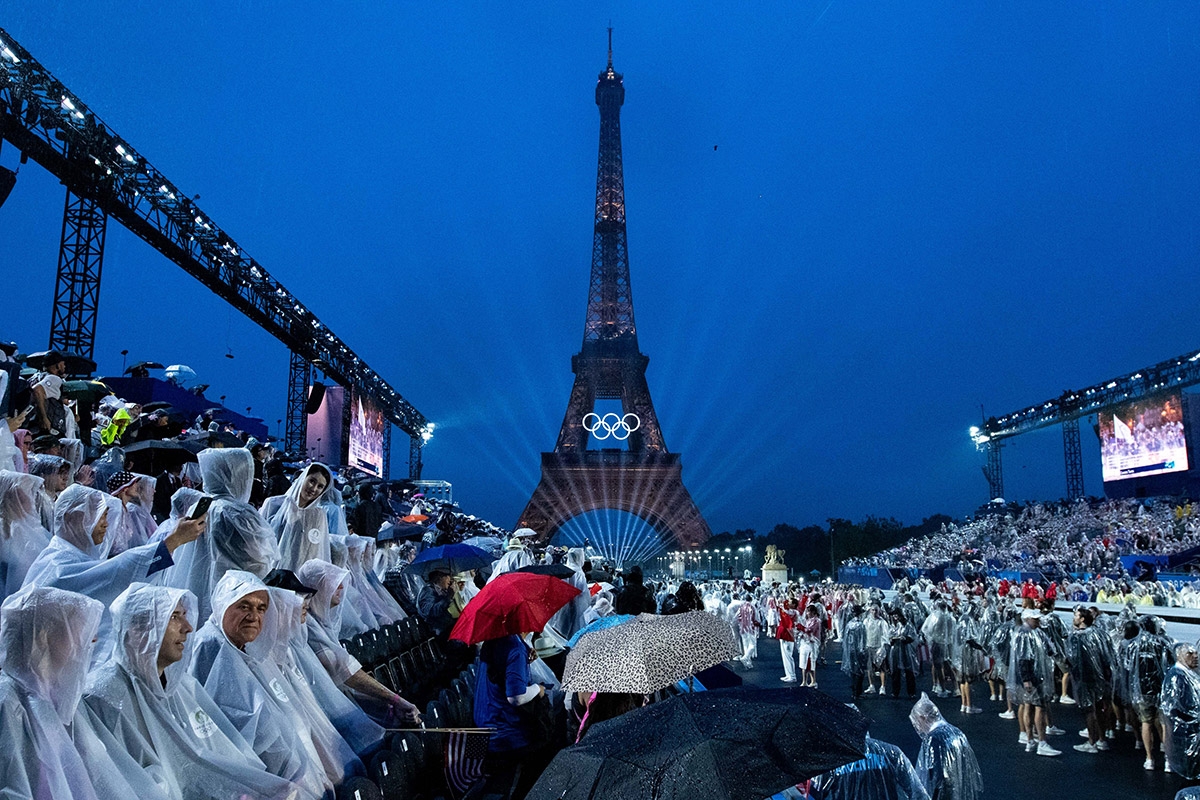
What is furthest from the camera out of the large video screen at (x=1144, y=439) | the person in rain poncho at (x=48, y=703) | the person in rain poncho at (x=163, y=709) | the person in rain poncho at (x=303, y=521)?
the large video screen at (x=1144, y=439)

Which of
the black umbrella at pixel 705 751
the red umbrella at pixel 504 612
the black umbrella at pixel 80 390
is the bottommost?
the black umbrella at pixel 705 751

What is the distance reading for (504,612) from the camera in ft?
15.2

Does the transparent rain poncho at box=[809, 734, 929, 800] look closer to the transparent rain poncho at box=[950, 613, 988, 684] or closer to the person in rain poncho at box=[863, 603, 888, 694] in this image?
the transparent rain poncho at box=[950, 613, 988, 684]

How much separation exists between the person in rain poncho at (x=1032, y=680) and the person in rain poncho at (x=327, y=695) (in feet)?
25.8

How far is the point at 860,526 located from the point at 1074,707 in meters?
52.4

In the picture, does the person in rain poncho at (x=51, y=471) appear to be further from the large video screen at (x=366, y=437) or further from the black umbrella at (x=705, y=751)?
the large video screen at (x=366, y=437)

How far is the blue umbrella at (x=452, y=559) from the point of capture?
891 cm

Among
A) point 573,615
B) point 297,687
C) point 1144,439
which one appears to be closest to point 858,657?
point 573,615

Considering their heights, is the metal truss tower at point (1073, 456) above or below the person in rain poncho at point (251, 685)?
above

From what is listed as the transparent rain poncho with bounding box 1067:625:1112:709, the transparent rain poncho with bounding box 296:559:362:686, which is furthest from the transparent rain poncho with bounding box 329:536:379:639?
the transparent rain poncho with bounding box 1067:625:1112:709

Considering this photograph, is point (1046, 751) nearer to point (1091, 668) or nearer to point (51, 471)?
point (1091, 668)

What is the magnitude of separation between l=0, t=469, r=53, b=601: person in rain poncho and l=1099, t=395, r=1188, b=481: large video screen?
142 feet

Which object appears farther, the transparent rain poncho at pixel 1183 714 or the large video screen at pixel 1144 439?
the large video screen at pixel 1144 439

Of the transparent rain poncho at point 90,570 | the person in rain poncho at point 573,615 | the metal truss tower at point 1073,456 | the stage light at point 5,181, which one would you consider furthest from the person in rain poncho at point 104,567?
the metal truss tower at point 1073,456
